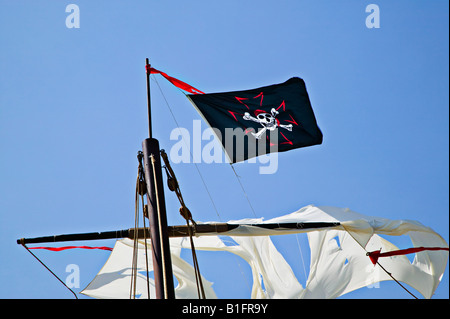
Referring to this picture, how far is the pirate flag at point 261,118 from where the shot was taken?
47.4ft

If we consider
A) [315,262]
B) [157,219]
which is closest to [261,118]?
[157,219]

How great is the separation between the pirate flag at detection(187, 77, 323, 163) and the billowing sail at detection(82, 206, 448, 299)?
3.14 metres

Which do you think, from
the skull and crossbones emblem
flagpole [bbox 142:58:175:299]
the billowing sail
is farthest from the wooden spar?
the skull and crossbones emblem

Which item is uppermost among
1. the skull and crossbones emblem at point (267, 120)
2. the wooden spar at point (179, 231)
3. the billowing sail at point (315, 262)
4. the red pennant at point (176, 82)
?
the red pennant at point (176, 82)

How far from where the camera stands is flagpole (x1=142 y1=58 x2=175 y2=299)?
471 inches

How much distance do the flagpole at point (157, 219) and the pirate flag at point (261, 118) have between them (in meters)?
1.52

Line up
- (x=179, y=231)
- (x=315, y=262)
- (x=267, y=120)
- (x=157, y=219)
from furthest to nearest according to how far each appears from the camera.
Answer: (x=315, y=262) → (x=179, y=231) → (x=267, y=120) → (x=157, y=219)

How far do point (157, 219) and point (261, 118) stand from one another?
3671 mm

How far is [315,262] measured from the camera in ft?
65.8

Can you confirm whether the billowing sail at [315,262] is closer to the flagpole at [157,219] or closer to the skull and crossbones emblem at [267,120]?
the skull and crossbones emblem at [267,120]

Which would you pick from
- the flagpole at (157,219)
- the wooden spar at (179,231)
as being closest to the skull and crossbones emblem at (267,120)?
the flagpole at (157,219)

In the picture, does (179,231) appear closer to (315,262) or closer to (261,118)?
(261,118)

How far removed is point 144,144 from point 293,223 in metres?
5.39

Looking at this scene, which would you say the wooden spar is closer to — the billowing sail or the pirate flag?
the billowing sail
